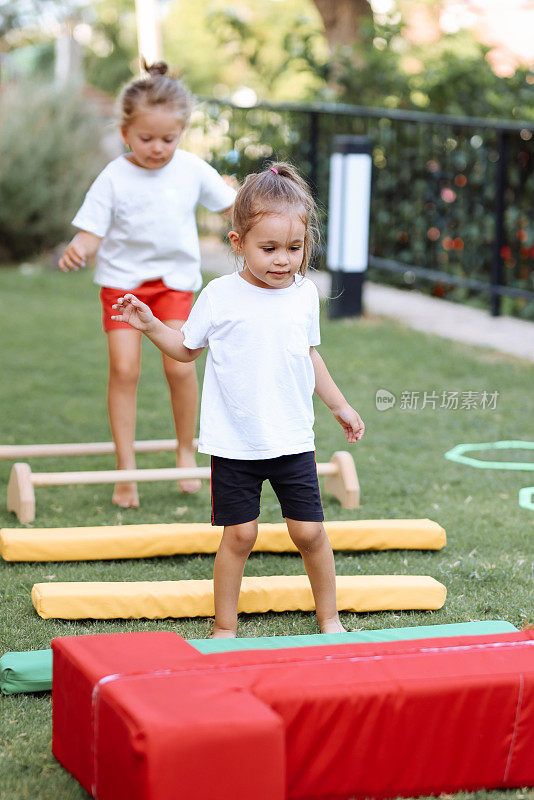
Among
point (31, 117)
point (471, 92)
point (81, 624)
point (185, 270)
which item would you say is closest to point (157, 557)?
point (81, 624)

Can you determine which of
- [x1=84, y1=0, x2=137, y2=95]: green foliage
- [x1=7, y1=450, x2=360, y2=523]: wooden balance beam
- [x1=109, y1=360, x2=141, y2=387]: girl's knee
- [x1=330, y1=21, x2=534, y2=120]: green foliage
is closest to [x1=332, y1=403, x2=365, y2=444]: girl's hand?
[x1=7, y1=450, x2=360, y2=523]: wooden balance beam

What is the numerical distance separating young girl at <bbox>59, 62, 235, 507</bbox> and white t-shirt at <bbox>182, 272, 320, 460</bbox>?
125 cm

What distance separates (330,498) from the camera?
4.70m

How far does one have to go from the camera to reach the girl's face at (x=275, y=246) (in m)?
3.03

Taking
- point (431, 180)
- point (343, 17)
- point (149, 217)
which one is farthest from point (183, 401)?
point (343, 17)

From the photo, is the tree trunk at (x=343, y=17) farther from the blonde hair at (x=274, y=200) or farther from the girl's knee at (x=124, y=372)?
the blonde hair at (x=274, y=200)

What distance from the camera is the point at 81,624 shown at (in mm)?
3363

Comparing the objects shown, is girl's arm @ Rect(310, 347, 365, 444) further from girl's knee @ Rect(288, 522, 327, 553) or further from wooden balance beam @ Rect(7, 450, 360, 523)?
wooden balance beam @ Rect(7, 450, 360, 523)

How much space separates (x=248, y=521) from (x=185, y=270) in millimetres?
1627

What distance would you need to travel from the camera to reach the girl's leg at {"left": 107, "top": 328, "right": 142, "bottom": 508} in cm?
453

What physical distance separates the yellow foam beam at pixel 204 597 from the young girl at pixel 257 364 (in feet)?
0.61

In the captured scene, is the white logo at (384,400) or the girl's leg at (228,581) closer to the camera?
the girl's leg at (228,581)

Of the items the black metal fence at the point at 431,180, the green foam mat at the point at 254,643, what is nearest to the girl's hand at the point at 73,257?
→ the green foam mat at the point at 254,643

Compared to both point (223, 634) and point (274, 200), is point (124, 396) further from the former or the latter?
point (274, 200)
